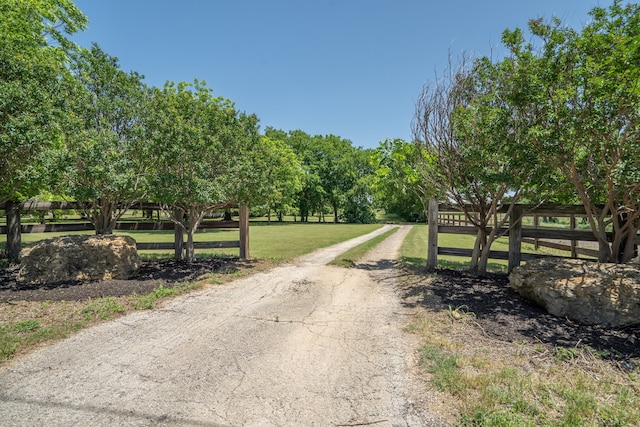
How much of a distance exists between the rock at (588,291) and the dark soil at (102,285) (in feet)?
22.2

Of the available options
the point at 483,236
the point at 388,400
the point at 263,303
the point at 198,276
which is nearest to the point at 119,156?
the point at 198,276

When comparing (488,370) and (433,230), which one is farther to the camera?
(433,230)

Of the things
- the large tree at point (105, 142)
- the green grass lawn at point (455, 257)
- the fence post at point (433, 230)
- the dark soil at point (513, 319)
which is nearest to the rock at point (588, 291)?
the dark soil at point (513, 319)

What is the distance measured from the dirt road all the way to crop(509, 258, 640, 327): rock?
2.24 metres

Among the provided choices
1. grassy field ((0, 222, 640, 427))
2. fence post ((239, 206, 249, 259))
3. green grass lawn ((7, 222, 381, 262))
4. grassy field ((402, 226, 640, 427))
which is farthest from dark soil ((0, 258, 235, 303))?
grassy field ((402, 226, 640, 427))

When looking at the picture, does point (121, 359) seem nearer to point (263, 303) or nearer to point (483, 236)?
point (263, 303)

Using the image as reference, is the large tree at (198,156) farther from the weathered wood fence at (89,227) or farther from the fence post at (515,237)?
the fence post at (515,237)

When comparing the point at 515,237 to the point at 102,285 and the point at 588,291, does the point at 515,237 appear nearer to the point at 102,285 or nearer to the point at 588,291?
the point at 588,291

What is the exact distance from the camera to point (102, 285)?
20.4 feet

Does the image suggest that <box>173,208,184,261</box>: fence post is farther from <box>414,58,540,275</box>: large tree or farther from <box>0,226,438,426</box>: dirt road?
<box>414,58,540,275</box>: large tree

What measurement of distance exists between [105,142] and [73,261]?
264cm

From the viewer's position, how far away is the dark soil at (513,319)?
13.0 ft

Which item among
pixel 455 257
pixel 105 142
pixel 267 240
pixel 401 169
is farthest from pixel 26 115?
pixel 455 257

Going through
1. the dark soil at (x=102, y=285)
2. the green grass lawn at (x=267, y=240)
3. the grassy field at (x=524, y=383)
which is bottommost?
the grassy field at (x=524, y=383)
